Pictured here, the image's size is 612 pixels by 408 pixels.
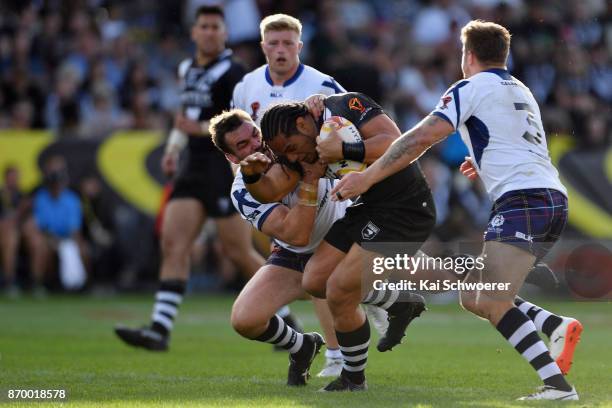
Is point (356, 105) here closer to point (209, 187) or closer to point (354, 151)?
point (354, 151)

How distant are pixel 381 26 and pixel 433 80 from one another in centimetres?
240

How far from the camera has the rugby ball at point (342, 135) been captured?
7.17 metres

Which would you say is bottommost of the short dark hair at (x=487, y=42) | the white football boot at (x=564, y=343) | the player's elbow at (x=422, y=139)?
the white football boot at (x=564, y=343)

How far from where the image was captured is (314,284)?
758cm

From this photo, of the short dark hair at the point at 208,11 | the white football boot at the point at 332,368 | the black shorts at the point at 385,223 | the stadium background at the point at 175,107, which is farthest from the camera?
the stadium background at the point at 175,107

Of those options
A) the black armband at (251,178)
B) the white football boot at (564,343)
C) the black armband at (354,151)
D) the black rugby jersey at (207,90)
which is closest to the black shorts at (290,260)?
the black armband at (251,178)

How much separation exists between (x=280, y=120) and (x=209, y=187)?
3728 mm

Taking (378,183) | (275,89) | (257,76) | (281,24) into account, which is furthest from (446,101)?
(257,76)

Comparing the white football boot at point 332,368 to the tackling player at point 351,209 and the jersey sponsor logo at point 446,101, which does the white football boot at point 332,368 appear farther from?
the jersey sponsor logo at point 446,101

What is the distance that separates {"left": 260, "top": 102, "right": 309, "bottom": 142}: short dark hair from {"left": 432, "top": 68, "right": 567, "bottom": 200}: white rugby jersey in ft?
2.93

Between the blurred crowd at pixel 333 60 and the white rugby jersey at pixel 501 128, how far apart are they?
9.73 metres

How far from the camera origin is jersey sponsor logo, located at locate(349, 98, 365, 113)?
7.42 meters

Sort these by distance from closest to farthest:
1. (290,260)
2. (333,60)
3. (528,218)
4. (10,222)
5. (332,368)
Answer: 1. (528,218)
2. (290,260)
3. (332,368)
4. (10,222)
5. (333,60)

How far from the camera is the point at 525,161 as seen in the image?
7078 millimetres
